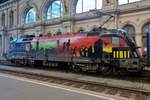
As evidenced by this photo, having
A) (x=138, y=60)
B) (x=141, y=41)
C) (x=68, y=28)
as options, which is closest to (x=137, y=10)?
(x=141, y=41)

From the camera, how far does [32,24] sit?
4672cm

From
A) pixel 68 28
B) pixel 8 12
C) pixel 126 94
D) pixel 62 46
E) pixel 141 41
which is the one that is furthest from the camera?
pixel 8 12

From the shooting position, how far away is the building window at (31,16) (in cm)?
4709

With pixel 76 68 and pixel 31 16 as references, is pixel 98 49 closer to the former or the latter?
pixel 76 68

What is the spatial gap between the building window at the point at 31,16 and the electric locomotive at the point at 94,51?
78.6 feet

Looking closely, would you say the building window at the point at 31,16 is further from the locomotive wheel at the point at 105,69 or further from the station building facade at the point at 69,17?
the locomotive wheel at the point at 105,69

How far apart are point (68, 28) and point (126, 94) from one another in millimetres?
28262

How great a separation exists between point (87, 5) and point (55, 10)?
23.2ft

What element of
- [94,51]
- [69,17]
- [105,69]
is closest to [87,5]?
[69,17]

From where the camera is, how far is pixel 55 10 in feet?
139

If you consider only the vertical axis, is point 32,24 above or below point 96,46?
above

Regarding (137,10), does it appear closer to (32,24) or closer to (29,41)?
(29,41)

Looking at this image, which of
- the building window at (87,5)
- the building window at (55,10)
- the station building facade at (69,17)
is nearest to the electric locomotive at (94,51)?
the station building facade at (69,17)

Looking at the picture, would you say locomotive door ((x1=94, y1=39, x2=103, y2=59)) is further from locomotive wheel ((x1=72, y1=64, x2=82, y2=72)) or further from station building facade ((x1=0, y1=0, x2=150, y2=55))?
station building facade ((x1=0, y1=0, x2=150, y2=55))
